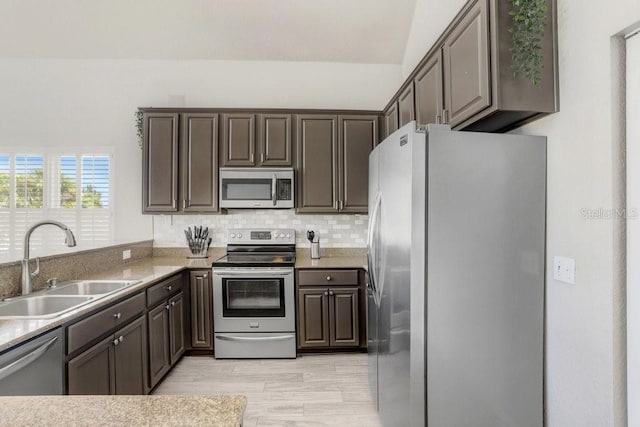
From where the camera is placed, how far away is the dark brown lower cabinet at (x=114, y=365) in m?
1.65

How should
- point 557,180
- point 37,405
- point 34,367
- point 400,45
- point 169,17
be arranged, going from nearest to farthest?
point 37,405 → point 34,367 → point 557,180 → point 169,17 → point 400,45

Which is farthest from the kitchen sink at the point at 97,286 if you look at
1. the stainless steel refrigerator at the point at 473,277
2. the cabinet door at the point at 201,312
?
the stainless steel refrigerator at the point at 473,277

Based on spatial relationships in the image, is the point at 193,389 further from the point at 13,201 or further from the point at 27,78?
the point at 27,78

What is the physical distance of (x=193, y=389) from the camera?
8.42 feet

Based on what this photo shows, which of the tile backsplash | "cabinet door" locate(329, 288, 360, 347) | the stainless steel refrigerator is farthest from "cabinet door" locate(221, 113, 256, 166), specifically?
the stainless steel refrigerator

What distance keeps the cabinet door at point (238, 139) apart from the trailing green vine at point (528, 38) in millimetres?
2473

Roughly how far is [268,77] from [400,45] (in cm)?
150

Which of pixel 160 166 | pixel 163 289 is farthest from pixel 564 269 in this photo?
pixel 160 166

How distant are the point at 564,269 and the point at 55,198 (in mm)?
4590

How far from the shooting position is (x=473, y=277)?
1546 mm

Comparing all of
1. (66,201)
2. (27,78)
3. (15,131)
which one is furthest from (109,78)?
(66,201)

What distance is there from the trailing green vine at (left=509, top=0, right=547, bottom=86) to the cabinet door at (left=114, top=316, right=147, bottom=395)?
2519mm

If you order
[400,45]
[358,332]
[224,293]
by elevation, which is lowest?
[358,332]
